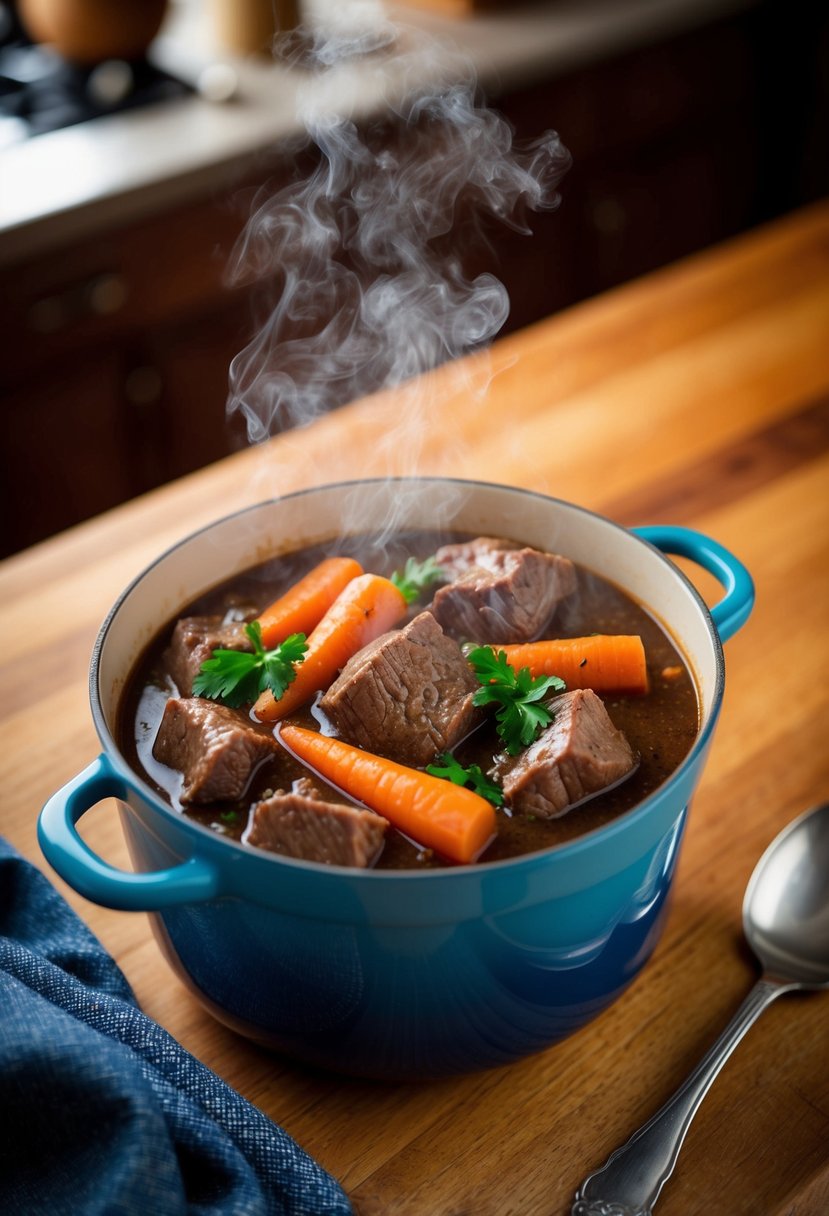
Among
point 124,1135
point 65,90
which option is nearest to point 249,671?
point 124,1135

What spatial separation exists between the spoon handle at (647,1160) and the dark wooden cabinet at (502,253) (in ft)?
8.23

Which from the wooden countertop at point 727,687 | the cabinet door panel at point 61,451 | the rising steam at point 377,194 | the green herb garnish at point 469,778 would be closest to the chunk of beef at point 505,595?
the green herb garnish at point 469,778

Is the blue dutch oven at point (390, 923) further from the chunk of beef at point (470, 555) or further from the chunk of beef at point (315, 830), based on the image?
the chunk of beef at point (470, 555)

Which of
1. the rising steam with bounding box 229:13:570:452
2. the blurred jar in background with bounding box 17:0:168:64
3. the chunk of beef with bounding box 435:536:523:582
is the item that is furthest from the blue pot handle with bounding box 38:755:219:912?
the blurred jar in background with bounding box 17:0:168:64

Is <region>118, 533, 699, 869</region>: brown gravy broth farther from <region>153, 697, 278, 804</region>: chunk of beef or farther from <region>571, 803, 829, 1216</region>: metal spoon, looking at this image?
<region>571, 803, 829, 1216</region>: metal spoon

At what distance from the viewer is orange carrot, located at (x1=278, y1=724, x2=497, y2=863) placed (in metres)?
1.21

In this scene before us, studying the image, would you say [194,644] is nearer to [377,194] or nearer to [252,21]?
[377,194]

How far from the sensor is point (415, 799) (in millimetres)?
1237

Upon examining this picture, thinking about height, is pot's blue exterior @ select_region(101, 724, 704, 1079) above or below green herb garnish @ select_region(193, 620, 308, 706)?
below

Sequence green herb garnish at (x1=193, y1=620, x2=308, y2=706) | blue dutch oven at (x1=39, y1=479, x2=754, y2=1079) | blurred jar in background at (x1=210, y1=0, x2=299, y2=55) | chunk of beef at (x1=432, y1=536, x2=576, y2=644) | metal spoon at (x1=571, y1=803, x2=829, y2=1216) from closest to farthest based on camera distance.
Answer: blue dutch oven at (x1=39, y1=479, x2=754, y2=1079) → metal spoon at (x1=571, y1=803, x2=829, y2=1216) → green herb garnish at (x1=193, y1=620, x2=308, y2=706) → chunk of beef at (x1=432, y1=536, x2=576, y2=644) → blurred jar in background at (x1=210, y1=0, x2=299, y2=55)

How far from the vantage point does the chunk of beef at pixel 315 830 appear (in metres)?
1.18

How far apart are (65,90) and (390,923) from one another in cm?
325

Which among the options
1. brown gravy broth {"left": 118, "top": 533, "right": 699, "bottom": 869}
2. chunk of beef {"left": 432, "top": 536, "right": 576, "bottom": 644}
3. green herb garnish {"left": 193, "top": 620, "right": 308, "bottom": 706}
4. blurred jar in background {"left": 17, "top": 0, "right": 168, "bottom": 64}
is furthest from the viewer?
blurred jar in background {"left": 17, "top": 0, "right": 168, "bottom": 64}

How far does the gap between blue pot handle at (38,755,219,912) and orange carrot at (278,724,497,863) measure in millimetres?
241
